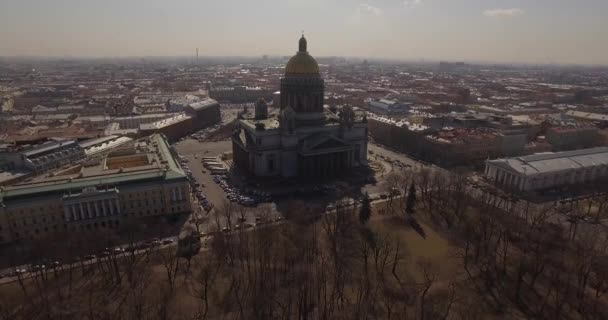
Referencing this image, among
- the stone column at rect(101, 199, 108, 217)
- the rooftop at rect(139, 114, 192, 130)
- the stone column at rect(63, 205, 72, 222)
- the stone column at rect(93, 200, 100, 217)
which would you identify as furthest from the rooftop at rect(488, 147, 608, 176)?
the rooftop at rect(139, 114, 192, 130)

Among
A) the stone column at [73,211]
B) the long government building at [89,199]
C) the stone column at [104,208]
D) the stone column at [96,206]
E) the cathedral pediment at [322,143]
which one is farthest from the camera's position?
the cathedral pediment at [322,143]

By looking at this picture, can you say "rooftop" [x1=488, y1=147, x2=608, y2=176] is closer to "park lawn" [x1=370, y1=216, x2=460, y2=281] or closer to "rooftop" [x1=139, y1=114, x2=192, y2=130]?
"park lawn" [x1=370, y1=216, x2=460, y2=281]

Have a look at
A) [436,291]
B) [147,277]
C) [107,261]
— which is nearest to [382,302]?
[436,291]

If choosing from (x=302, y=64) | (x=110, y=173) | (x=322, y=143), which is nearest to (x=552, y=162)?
(x=322, y=143)

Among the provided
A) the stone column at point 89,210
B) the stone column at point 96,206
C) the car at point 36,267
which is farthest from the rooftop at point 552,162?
the car at point 36,267

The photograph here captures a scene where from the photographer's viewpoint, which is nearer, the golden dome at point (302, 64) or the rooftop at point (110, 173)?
the rooftop at point (110, 173)

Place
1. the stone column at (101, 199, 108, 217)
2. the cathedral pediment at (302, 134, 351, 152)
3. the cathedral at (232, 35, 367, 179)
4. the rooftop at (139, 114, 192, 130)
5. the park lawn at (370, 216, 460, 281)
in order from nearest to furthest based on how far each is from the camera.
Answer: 1. the park lawn at (370, 216, 460, 281)
2. the stone column at (101, 199, 108, 217)
3. the cathedral pediment at (302, 134, 351, 152)
4. the cathedral at (232, 35, 367, 179)
5. the rooftop at (139, 114, 192, 130)

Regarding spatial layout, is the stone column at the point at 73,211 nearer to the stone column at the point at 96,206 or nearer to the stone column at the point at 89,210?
the stone column at the point at 89,210
